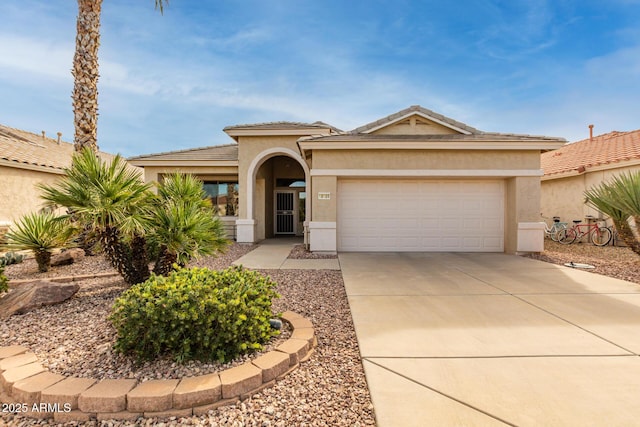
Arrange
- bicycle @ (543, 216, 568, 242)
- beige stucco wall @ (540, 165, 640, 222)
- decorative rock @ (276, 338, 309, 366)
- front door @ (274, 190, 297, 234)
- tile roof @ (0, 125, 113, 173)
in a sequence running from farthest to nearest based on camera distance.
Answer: front door @ (274, 190, 297, 234) < bicycle @ (543, 216, 568, 242) < beige stucco wall @ (540, 165, 640, 222) < tile roof @ (0, 125, 113, 173) < decorative rock @ (276, 338, 309, 366)

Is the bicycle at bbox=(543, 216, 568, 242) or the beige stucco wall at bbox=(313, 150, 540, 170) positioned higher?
the beige stucco wall at bbox=(313, 150, 540, 170)

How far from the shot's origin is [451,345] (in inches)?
134

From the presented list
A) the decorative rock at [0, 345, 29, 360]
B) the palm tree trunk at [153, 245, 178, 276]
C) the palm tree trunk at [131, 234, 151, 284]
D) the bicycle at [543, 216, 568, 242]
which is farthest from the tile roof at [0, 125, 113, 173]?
the bicycle at [543, 216, 568, 242]

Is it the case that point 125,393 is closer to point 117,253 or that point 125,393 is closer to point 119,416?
point 119,416

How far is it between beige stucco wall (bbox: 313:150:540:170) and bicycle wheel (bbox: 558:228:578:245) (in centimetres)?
568

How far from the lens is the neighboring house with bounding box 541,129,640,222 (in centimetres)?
1200

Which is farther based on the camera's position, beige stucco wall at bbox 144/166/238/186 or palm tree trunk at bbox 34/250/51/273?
beige stucco wall at bbox 144/166/238/186

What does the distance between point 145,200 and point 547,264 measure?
9.71 m

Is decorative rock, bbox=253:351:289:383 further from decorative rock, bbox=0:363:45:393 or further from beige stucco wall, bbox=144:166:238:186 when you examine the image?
beige stucco wall, bbox=144:166:238:186

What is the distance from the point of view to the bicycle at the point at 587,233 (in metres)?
12.0

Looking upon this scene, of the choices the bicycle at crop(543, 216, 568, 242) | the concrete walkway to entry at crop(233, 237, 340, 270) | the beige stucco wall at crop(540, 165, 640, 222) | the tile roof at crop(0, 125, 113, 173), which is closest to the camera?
the concrete walkway to entry at crop(233, 237, 340, 270)

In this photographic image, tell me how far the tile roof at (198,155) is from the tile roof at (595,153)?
15.6m

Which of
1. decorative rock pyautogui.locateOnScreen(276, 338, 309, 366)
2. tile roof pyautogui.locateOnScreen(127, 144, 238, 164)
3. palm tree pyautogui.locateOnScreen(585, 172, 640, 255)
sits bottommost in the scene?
decorative rock pyautogui.locateOnScreen(276, 338, 309, 366)

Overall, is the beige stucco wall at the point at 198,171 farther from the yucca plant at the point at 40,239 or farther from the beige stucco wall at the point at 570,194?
the beige stucco wall at the point at 570,194
